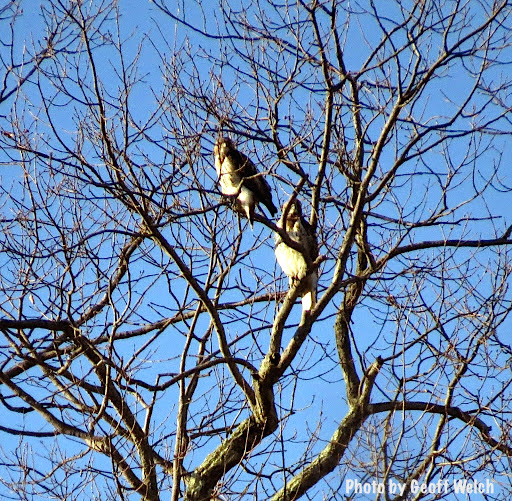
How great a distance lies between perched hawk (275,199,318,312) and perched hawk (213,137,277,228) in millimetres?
304

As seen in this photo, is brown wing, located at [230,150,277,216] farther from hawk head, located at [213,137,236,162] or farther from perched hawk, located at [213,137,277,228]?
hawk head, located at [213,137,236,162]

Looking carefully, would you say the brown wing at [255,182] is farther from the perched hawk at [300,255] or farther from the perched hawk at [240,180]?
the perched hawk at [300,255]

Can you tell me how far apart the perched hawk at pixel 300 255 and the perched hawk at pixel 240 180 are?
0.30 m

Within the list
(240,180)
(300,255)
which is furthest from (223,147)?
(300,255)

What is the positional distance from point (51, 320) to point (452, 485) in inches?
104

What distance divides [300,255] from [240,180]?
27.6 inches

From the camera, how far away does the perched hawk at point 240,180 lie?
19.5 ft

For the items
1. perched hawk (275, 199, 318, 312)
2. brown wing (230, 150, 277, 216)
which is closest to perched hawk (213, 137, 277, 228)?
brown wing (230, 150, 277, 216)

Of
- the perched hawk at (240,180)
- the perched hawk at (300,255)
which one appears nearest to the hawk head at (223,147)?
the perched hawk at (240,180)

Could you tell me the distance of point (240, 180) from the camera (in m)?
6.43

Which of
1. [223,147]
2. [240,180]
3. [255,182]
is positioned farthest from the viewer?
[255,182]

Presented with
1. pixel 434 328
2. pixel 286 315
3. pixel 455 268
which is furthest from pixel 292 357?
pixel 455 268

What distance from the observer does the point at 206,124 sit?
218 inches

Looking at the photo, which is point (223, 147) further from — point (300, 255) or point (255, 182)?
point (300, 255)
